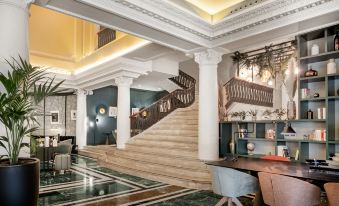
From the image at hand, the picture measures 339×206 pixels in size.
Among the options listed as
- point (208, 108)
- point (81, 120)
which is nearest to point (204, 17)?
point (208, 108)

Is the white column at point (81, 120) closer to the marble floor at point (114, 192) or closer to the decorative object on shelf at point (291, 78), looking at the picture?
the marble floor at point (114, 192)

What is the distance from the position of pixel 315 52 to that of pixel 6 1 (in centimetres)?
524

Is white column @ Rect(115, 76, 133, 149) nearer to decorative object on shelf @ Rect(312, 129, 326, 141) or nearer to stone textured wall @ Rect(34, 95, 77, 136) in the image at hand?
stone textured wall @ Rect(34, 95, 77, 136)

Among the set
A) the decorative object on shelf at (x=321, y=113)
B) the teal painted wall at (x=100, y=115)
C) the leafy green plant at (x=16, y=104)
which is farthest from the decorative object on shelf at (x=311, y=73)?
the teal painted wall at (x=100, y=115)

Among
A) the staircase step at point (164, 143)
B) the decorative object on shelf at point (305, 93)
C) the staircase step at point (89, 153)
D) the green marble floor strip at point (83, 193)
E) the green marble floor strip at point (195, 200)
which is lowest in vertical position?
the staircase step at point (89, 153)

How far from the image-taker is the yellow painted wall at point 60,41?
1093 centimetres

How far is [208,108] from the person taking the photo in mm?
6125

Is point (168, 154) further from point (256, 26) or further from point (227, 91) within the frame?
point (256, 26)

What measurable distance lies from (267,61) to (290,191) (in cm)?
870

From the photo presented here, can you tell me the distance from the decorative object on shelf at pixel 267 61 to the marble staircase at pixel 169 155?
122 inches

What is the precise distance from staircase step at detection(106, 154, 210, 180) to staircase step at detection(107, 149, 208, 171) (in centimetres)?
14

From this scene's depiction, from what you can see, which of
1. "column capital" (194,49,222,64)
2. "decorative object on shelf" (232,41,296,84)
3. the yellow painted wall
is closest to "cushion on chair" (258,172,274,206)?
"column capital" (194,49,222,64)

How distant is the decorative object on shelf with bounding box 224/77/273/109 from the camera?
8.93 meters

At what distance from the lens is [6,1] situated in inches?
135
